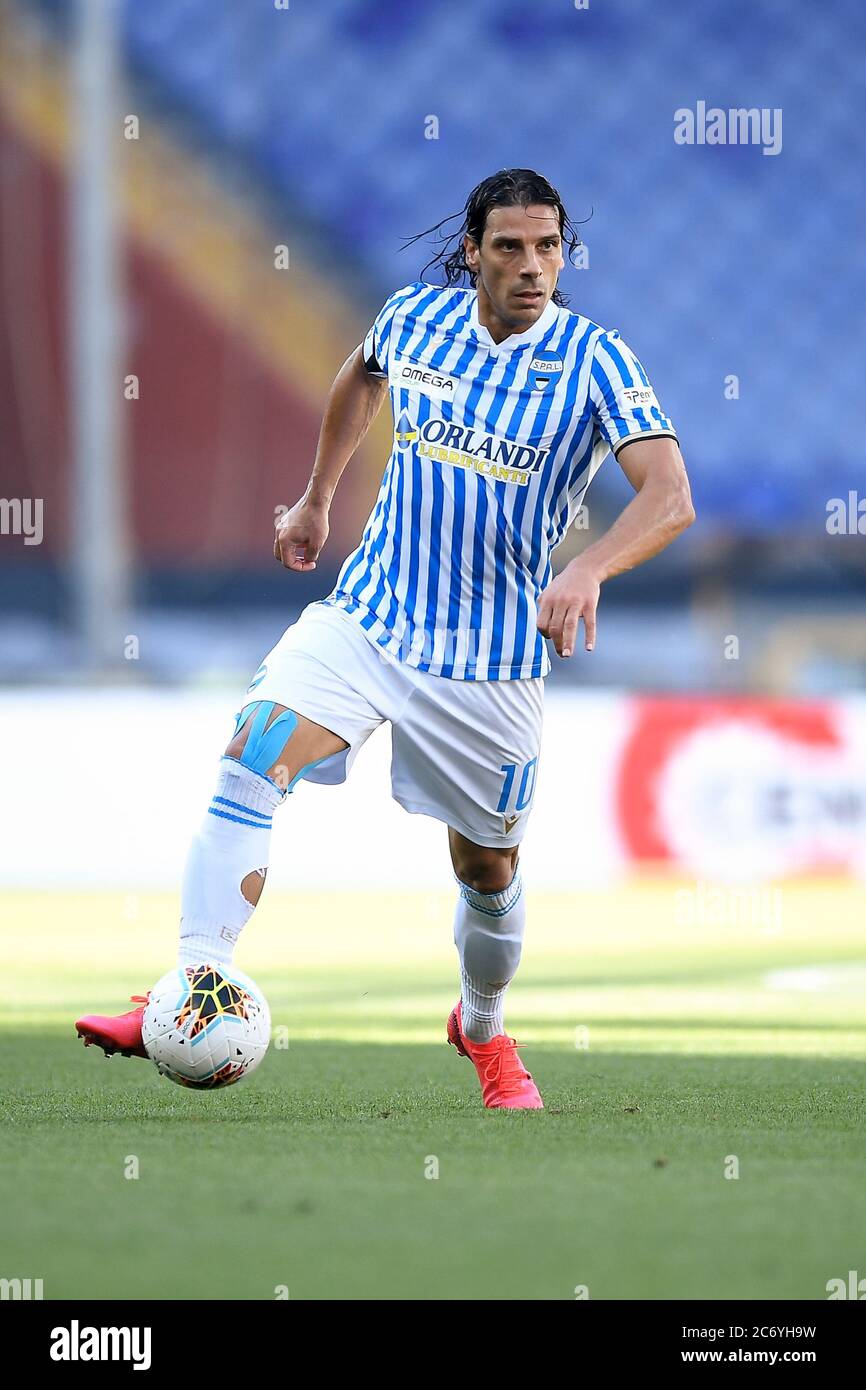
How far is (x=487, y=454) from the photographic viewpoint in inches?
183

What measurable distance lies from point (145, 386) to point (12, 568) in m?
2.78

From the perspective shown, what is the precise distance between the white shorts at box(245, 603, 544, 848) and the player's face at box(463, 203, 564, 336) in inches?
30.2

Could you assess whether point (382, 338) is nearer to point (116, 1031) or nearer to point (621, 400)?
point (621, 400)

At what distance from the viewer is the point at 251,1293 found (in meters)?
2.86

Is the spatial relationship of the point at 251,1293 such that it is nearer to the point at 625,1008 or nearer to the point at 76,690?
the point at 625,1008

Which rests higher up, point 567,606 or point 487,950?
point 567,606

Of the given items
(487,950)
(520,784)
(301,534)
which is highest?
(301,534)

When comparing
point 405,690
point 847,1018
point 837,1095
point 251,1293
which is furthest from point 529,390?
point 847,1018

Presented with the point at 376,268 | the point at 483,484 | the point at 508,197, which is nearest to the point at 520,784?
the point at 483,484

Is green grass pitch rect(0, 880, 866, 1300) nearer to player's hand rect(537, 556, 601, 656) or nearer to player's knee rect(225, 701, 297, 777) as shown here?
player's knee rect(225, 701, 297, 777)

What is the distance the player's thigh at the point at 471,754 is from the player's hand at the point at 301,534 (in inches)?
22.0

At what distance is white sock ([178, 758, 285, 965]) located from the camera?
4273 mm

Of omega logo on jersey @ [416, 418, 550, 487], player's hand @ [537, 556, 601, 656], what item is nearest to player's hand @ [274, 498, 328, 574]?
Answer: omega logo on jersey @ [416, 418, 550, 487]

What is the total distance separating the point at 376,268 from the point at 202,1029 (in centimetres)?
1575
